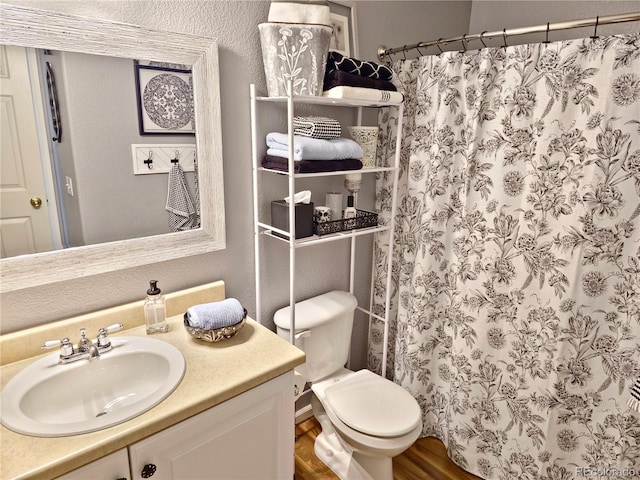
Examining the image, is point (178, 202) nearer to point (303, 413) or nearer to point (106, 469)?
point (106, 469)

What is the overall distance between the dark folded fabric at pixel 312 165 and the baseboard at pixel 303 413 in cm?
126

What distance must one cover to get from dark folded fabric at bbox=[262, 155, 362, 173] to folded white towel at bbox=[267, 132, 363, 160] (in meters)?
0.01

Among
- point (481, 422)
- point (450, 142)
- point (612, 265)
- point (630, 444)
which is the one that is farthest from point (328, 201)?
point (630, 444)

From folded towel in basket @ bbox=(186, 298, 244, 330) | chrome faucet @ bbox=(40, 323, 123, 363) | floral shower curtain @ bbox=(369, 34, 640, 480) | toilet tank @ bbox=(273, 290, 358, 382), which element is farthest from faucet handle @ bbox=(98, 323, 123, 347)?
floral shower curtain @ bbox=(369, 34, 640, 480)

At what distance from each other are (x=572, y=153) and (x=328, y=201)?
3.05ft

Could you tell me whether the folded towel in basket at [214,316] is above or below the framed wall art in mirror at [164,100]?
below

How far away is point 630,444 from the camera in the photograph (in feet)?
4.83

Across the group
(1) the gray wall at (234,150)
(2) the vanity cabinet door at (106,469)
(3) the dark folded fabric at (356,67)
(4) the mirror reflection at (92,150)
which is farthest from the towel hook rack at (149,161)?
(2) the vanity cabinet door at (106,469)

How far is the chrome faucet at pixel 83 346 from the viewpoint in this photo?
1.13m

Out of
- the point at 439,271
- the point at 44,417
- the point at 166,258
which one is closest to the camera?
the point at 44,417

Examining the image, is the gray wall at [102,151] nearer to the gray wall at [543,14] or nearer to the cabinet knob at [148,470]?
the cabinet knob at [148,470]

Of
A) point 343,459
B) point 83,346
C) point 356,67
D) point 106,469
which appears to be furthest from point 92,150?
point 343,459

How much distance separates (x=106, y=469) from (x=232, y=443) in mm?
345

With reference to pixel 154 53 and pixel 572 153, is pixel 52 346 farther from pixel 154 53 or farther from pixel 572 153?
pixel 572 153
